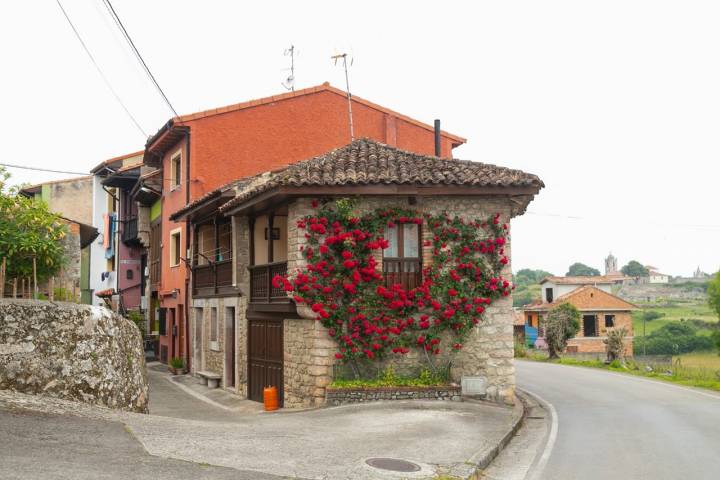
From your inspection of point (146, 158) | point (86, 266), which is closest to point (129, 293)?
point (86, 266)

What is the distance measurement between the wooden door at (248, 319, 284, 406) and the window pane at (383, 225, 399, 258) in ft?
10.5

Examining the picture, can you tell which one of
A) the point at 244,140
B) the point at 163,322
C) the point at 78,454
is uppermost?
the point at 244,140

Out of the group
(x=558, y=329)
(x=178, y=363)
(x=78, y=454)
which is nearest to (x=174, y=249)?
(x=178, y=363)

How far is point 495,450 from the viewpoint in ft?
33.6

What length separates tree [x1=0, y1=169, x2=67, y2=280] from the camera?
10.4 meters

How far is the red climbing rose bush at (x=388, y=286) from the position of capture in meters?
14.6

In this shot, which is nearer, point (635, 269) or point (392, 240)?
point (392, 240)

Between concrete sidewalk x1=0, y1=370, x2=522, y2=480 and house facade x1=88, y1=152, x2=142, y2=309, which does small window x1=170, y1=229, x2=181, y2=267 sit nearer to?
house facade x1=88, y1=152, x2=142, y2=309

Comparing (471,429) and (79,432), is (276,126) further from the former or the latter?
(79,432)

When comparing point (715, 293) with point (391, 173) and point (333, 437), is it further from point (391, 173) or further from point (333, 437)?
point (333, 437)

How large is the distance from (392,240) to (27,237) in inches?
289

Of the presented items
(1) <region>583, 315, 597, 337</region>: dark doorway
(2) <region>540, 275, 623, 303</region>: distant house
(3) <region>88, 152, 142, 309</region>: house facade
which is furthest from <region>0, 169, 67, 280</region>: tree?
(2) <region>540, 275, 623, 303</region>: distant house

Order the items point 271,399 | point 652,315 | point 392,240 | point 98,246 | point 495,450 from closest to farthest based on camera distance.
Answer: point 495,450 → point 392,240 → point 271,399 → point 98,246 → point 652,315

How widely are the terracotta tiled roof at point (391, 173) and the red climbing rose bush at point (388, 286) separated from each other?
629 mm
